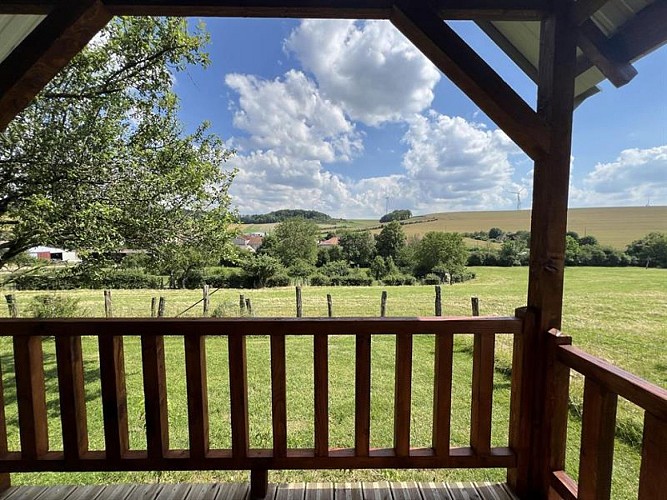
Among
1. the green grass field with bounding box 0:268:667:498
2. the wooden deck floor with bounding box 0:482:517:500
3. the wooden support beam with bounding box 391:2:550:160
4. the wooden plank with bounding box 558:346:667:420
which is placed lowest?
the green grass field with bounding box 0:268:667:498

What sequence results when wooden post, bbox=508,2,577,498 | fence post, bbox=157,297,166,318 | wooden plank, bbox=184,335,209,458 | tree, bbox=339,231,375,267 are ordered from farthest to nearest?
tree, bbox=339,231,375,267 → fence post, bbox=157,297,166,318 → wooden plank, bbox=184,335,209,458 → wooden post, bbox=508,2,577,498

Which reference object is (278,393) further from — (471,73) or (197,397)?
(471,73)

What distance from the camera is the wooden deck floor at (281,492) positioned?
1537 mm

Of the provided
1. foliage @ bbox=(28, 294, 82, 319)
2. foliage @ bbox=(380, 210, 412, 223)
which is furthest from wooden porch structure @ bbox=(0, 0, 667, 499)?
foliage @ bbox=(28, 294, 82, 319)

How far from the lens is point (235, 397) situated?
5.06 ft

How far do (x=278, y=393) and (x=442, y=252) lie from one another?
7.66 metres

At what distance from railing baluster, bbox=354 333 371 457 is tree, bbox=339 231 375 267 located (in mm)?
7835

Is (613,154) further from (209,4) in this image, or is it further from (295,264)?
(295,264)

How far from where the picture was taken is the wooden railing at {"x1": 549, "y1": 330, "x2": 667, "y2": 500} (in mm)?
967

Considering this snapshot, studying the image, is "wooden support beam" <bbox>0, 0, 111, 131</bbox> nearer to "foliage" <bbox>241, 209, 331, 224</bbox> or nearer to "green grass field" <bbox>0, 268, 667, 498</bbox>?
"green grass field" <bbox>0, 268, 667, 498</bbox>

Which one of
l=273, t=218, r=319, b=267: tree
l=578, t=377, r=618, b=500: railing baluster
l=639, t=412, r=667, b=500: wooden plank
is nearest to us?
l=639, t=412, r=667, b=500: wooden plank

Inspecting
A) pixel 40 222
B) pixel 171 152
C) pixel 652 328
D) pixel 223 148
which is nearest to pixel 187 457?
pixel 40 222

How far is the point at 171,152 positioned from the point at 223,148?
1.57 m

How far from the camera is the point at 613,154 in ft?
20.9
